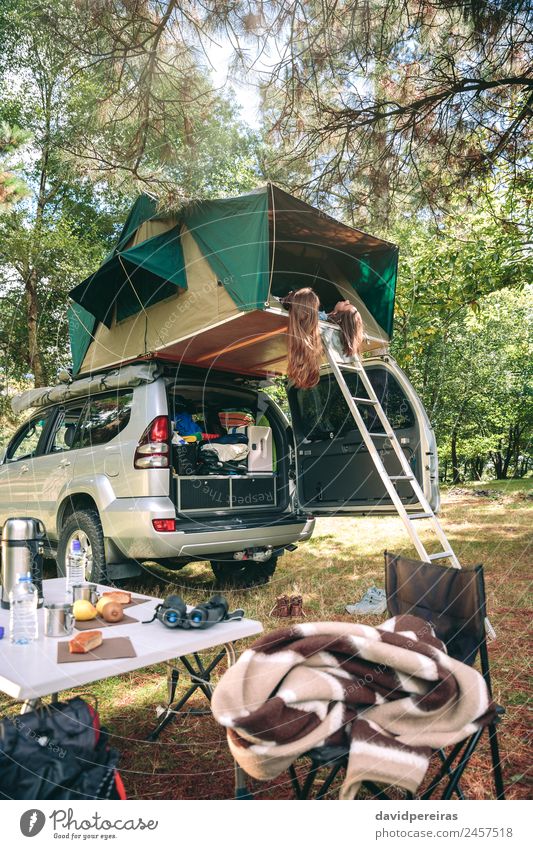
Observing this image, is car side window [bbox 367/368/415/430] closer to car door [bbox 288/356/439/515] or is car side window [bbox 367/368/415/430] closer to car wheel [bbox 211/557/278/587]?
car door [bbox 288/356/439/515]

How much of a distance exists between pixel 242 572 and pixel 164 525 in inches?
60.5

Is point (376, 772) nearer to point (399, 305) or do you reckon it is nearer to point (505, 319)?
point (399, 305)

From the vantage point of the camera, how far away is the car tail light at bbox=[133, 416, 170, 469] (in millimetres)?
3906

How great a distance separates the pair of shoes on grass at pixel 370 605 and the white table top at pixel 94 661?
7.35 ft

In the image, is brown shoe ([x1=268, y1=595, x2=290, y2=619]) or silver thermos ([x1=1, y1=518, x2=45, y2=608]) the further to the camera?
brown shoe ([x1=268, y1=595, x2=290, y2=619])

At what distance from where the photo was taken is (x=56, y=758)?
148 centimetres

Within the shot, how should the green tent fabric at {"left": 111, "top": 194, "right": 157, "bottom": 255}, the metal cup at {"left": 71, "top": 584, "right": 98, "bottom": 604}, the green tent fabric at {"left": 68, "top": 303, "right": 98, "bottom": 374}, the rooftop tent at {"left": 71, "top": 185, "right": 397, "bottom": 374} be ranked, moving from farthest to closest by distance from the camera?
the green tent fabric at {"left": 68, "top": 303, "right": 98, "bottom": 374} → the green tent fabric at {"left": 111, "top": 194, "right": 157, "bottom": 255} → the rooftop tent at {"left": 71, "top": 185, "right": 397, "bottom": 374} → the metal cup at {"left": 71, "top": 584, "right": 98, "bottom": 604}

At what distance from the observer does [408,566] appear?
244 centimetres

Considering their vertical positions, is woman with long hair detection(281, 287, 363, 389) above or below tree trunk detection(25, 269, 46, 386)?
below

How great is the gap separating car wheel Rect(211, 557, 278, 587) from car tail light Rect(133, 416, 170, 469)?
1.48 m

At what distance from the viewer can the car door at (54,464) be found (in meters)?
4.57

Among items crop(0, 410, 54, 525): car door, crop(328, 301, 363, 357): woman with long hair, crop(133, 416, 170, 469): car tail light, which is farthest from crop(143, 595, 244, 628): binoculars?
crop(0, 410, 54, 525): car door

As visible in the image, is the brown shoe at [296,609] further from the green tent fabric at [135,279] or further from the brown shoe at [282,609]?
the green tent fabric at [135,279]
